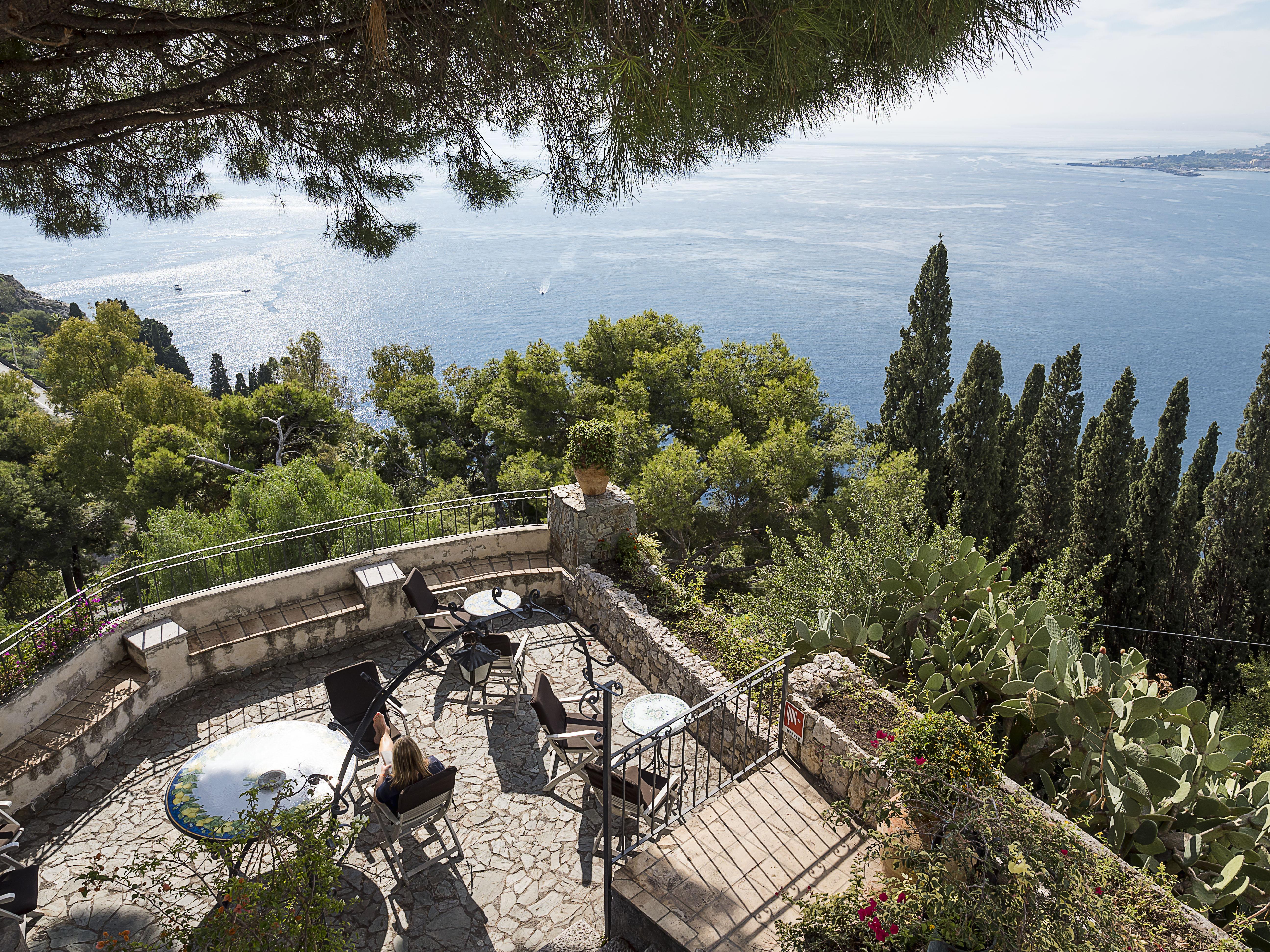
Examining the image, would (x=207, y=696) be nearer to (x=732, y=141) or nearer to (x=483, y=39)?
(x=483, y=39)

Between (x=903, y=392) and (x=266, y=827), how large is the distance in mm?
25134

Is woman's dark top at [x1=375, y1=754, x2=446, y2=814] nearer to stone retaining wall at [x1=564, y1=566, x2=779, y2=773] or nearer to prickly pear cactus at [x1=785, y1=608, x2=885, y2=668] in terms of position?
stone retaining wall at [x1=564, y1=566, x2=779, y2=773]

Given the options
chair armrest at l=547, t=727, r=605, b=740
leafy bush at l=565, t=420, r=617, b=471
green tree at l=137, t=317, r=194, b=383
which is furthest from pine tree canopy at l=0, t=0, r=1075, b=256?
green tree at l=137, t=317, r=194, b=383

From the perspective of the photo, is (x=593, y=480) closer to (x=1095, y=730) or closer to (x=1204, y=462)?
(x=1095, y=730)

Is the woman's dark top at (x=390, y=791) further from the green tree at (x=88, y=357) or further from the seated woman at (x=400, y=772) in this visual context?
the green tree at (x=88, y=357)

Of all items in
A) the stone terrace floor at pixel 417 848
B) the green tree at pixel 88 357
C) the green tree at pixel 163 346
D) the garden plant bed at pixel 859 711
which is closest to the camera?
the stone terrace floor at pixel 417 848

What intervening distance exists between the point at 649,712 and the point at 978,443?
2139cm

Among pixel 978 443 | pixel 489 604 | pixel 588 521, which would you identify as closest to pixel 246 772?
pixel 489 604

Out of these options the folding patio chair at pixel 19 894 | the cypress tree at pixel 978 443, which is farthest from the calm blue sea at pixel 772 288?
the folding patio chair at pixel 19 894

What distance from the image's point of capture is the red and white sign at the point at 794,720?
5320 mm

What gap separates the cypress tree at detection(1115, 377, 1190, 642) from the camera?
878 inches

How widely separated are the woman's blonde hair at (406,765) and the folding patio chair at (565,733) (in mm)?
1013

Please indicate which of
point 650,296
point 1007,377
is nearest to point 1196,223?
point 1007,377

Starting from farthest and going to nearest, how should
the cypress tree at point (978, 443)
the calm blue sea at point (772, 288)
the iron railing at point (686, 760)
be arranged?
the calm blue sea at point (772, 288), the cypress tree at point (978, 443), the iron railing at point (686, 760)
